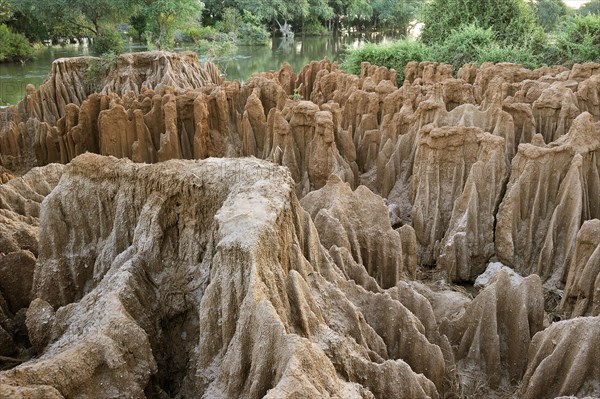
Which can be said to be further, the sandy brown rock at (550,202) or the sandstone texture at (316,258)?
the sandy brown rock at (550,202)

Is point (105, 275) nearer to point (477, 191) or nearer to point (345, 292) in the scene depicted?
point (345, 292)

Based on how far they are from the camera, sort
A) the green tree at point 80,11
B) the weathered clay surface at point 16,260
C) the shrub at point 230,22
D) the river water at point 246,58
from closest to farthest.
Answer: the weathered clay surface at point 16,260 < the green tree at point 80,11 < the river water at point 246,58 < the shrub at point 230,22

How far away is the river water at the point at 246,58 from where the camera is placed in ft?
87.6

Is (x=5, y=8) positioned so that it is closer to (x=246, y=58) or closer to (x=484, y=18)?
(x=246, y=58)

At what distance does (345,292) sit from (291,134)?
490cm

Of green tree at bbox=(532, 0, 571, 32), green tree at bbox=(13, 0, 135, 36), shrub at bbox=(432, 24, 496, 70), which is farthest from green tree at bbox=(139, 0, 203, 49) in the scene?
green tree at bbox=(532, 0, 571, 32)

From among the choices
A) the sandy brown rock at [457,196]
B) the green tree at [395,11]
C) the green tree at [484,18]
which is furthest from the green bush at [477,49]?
the green tree at [395,11]

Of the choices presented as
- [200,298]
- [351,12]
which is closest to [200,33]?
[351,12]

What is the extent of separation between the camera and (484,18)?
21.3m

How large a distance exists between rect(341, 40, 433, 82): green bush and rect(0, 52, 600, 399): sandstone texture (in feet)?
30.2

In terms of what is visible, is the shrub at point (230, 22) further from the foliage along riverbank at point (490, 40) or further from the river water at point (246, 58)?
the foliage along riverbank at point (490, 40)

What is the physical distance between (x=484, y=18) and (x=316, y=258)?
19160mm

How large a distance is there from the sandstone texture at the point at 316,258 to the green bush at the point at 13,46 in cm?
2354

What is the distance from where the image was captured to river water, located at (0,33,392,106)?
2669cm
